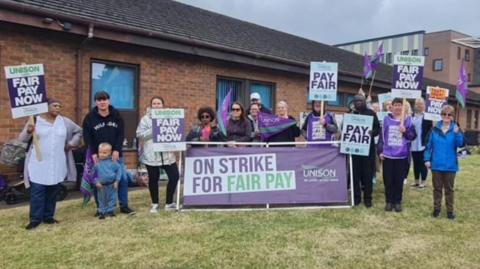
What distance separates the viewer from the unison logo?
6.93 meters

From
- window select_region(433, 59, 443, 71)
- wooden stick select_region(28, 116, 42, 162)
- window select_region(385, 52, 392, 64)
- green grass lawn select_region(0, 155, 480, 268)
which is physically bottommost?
green grass lawn select_region(0, 155, 480, 268)

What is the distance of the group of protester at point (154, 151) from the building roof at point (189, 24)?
2780 millimetres

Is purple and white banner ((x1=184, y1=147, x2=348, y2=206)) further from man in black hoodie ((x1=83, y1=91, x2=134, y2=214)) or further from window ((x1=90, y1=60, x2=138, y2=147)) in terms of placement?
window ((x1=90, y1=60, x2=138, y2=147))

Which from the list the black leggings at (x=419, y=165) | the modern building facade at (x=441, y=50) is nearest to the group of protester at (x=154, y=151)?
the black leggings at (x=419, y=165)

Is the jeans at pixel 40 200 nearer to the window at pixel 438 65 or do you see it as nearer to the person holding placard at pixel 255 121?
the person holding placard at pixel 255 121

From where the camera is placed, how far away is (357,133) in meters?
6.84

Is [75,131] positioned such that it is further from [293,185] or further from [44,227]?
[293,185]

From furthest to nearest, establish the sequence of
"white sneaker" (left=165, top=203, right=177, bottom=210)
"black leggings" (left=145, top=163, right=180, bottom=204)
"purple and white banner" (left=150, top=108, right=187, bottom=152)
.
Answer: "white sneaker" (left=165, top=203, right=177, bottom=210) < "black leggings" (left=145, top=163, right=180, bottom=204) < "purple and white banner" (left=150, top=108, right=187, bottom=152)

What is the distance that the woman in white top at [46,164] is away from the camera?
19.0 feet

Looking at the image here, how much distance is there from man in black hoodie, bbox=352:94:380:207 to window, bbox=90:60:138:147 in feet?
16.6

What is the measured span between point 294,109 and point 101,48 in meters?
6.97

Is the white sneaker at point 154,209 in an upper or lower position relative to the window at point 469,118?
lower

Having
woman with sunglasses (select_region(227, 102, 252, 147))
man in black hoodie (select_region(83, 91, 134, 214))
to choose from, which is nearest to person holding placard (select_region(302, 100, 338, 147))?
woman with sunglasses (select_region(227, 102, 252, 147))

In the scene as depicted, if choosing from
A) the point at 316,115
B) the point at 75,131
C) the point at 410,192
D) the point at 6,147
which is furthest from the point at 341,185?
A: the point at 6,147
